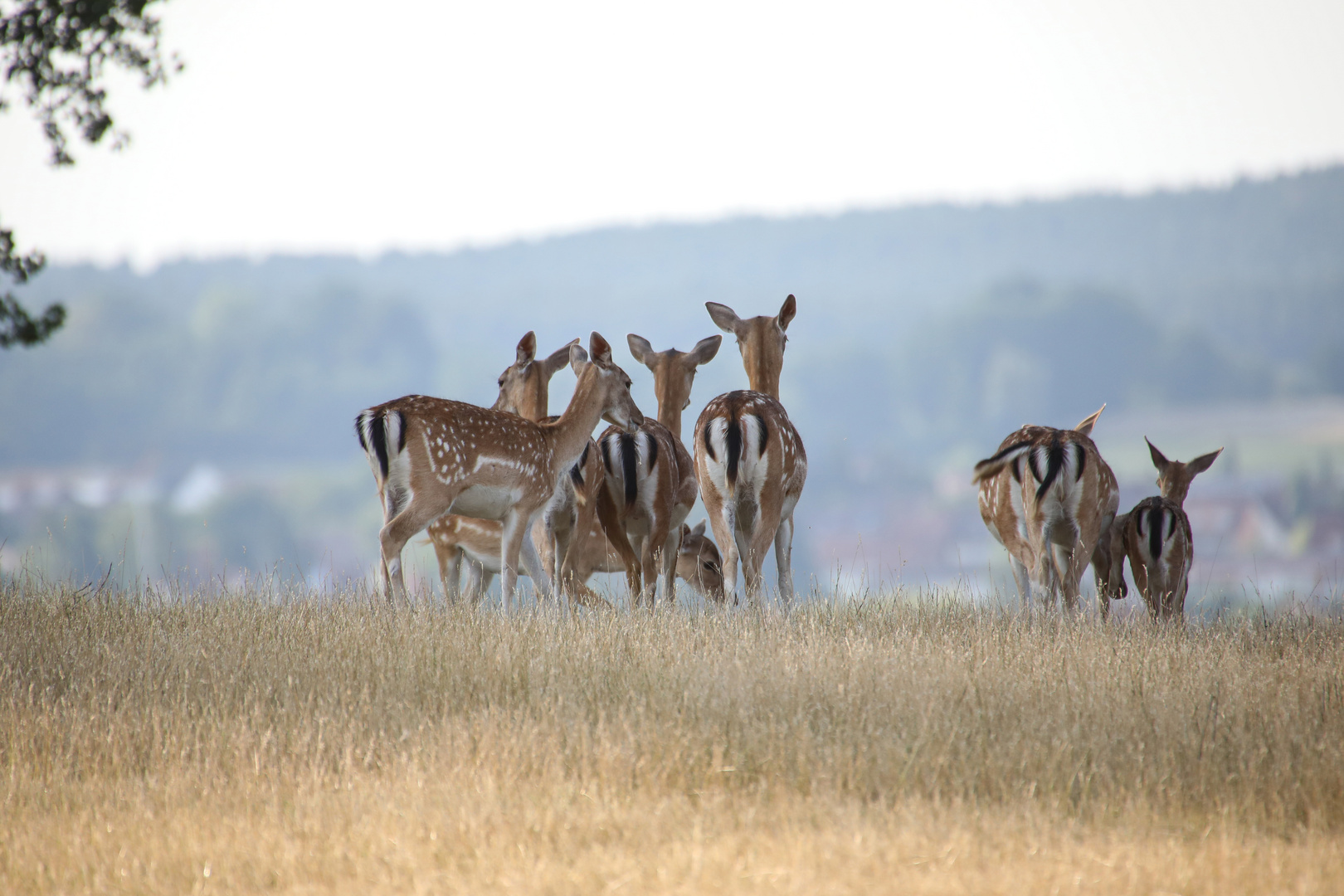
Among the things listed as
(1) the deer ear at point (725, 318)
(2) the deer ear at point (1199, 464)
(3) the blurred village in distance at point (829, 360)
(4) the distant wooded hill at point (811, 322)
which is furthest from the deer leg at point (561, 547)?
(4) the distant wooded hill at point (811, 322)

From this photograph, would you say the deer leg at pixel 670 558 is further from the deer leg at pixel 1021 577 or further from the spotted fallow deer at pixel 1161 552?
the spotted fallow deer at pixel 1161 552

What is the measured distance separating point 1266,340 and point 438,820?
14005 centimetres

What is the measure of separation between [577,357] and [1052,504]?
341cm

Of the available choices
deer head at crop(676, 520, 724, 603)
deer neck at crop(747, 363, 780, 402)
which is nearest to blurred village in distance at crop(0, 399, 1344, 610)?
deer head at crop(676, 520, 724, 603)

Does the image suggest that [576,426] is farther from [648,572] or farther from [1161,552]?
[1161,552]

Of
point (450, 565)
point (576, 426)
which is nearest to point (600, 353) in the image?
point (576, 426)

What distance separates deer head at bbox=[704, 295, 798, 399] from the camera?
Result: 30.8ft

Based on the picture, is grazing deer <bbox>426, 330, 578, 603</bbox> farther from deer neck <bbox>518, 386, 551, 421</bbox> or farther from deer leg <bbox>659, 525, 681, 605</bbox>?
deer leg <bbox>659, 525, 681, 605</bbox>

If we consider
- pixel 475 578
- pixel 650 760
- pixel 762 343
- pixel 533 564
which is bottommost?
pixel 650 760

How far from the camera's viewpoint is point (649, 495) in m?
8.35

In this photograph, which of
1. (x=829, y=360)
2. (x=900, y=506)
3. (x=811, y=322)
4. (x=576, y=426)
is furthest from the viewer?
(x=811, y=322)

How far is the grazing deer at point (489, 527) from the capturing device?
8930 millimetres

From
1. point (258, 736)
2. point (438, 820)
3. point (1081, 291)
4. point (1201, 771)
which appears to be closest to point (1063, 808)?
point (1201, 771)

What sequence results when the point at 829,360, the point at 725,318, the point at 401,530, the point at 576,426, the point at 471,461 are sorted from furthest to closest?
1. the point at 829,360
2. the point at 725,318
3. the point at 576,426
4. the point at 471,461
5. the point at 401,530
